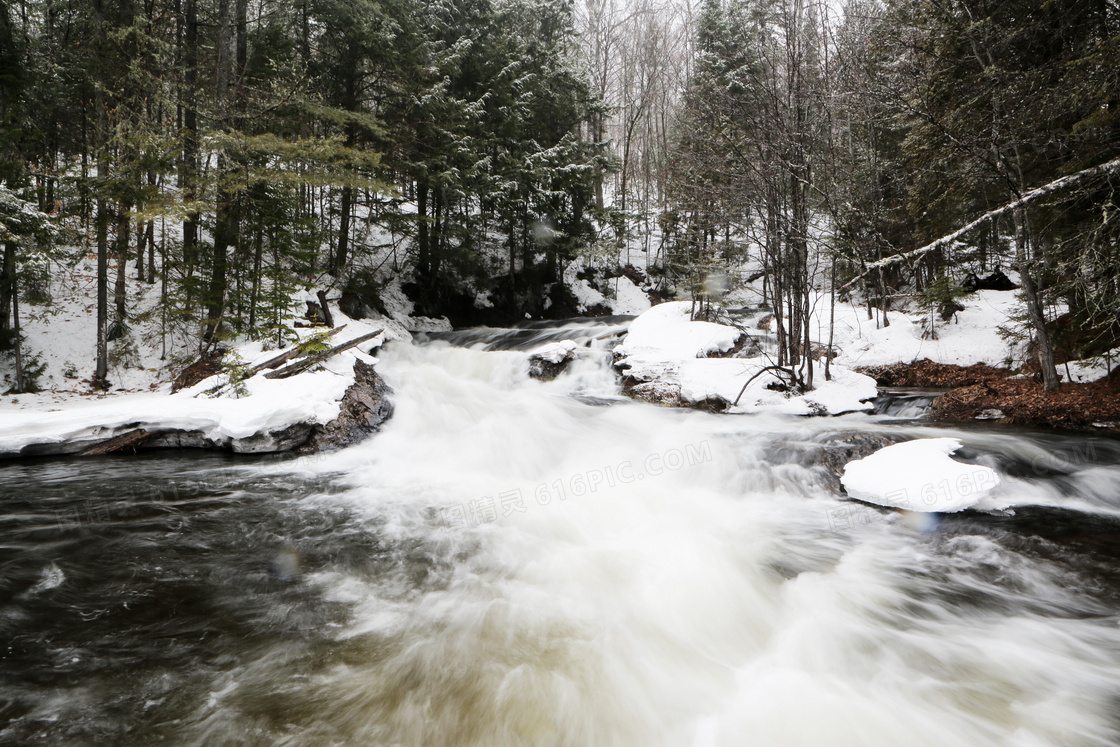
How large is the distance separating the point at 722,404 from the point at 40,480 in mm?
9225

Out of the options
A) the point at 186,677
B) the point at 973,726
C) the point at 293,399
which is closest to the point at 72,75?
the point at 293,399

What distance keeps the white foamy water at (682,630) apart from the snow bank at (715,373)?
2749mm

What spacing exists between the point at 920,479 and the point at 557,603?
4.01m

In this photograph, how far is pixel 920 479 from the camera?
5.09 meters

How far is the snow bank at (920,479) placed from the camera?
4.89 m

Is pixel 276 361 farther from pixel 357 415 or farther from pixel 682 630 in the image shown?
pixel 682 630

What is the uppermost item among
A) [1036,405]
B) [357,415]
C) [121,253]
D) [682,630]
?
[121,253]

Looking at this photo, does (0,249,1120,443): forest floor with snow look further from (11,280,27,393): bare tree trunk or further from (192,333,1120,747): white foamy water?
(192,333,1120,747): white foamy water

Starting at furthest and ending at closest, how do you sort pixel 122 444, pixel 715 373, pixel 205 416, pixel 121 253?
pixel 121 253, pixel 715 373, pixel 205 416, pixel 122 444

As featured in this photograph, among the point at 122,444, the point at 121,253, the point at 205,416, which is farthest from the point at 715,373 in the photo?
the point at 121,253

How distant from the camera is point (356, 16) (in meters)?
13.3

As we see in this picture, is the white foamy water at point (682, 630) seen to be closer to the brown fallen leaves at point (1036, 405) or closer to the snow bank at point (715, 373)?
the brown fallen leaves at point (1036, 405)

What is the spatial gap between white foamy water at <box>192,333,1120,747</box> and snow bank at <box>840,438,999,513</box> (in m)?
0.31

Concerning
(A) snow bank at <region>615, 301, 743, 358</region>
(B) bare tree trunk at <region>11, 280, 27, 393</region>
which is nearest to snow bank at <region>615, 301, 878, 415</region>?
(A) snow bank at <region>615, 301, 743, 358</region>
